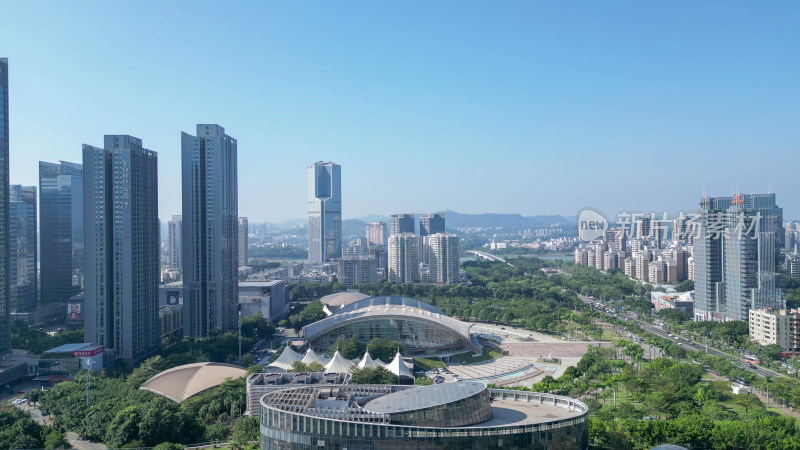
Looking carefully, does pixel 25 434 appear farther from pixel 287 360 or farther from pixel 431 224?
pixel 431 224

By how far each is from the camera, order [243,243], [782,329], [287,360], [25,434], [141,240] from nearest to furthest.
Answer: [25,434], [287,360], [141,240], [782,329], [243,243]

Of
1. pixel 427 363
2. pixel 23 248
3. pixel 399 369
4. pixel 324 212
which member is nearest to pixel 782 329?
pixel 427 363

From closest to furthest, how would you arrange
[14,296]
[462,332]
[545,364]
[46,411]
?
1. [46,411]
2. [545,364]
3. [462,332]
4. [14,296]

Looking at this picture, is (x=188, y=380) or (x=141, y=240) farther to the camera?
(x=141, y=240)

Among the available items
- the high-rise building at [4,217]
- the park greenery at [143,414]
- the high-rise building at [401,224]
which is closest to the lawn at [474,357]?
the park greenery at [143,414]

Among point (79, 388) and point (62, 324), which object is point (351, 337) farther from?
point (62, 324)

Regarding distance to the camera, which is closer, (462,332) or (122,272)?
(122,272)

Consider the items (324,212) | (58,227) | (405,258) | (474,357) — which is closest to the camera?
(474,357)

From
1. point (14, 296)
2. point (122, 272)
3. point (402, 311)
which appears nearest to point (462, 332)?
point (402, 311)
